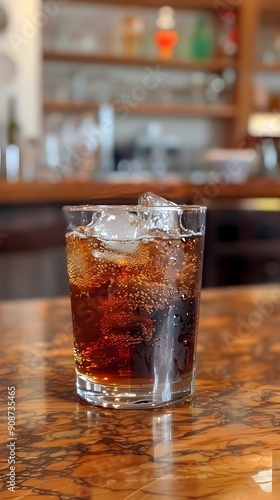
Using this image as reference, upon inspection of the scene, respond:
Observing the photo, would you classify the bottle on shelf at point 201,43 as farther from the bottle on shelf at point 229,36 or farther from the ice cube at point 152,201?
the ice cube at point 152,201

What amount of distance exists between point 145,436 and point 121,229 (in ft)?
0.56

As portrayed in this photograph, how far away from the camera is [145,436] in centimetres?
50

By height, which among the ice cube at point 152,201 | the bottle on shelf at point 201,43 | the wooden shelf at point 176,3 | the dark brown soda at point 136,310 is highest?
the wooden shelf at point 176,3

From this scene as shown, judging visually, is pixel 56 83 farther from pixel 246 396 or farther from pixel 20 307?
pixel 246 396

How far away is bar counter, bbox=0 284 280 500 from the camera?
1.33 ft

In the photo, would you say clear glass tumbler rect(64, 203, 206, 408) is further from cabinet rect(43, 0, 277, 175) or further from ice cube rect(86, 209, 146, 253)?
cabinet rect(43, 0, 277, 175)

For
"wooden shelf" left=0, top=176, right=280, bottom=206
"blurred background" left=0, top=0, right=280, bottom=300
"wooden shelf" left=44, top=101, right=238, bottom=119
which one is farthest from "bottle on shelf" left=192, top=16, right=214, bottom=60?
"wooden shelf" left=0, top=176, right=280, bottom=206

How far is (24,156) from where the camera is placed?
3.21 m

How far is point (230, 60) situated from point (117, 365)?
16.3 ft

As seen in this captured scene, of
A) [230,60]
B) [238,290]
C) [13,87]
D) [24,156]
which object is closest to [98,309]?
[238,290]

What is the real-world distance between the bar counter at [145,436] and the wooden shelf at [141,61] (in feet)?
14.5

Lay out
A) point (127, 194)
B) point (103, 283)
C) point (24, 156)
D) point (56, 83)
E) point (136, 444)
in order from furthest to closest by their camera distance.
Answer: point (56, 83), point (24, 156), point (127, 194), point (103, 283), point (136, 444)

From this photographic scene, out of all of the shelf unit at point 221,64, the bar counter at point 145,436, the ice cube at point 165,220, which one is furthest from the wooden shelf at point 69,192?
the shelf unit at point 221,64

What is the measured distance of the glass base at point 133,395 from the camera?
22.3 inches
